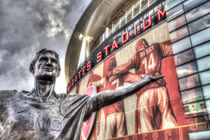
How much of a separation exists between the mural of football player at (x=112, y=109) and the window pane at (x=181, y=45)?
5761mm

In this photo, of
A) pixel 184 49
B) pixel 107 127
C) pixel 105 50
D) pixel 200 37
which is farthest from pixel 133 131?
pixel 105 50

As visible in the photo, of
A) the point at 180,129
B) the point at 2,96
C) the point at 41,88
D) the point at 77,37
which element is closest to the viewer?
the point at 2,96

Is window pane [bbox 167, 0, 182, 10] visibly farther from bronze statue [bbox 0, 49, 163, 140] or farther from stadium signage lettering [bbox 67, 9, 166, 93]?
bronze statue [bbox 0, 49, 163, 140]

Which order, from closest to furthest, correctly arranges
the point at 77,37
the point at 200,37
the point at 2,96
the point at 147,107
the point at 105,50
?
the point at 2,96 → the point at 200,37 → the point at 147,107 → the point at 105,50 → the point at 77,37

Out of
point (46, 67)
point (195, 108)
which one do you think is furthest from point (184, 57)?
point (46, 67)

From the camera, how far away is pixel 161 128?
11805 mm

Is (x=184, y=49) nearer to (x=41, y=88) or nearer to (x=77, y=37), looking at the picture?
(x=41, y=88)

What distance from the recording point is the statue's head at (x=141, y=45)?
1488cm

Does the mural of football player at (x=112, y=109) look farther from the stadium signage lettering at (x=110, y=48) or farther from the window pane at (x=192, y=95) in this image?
the window pane at (x=192, y=95)

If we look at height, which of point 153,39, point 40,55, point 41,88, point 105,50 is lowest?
point 41,88

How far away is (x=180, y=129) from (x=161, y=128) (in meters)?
1.30

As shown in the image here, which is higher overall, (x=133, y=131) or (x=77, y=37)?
(x=77, y=37)

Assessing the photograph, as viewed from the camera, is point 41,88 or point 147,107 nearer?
point 41,88

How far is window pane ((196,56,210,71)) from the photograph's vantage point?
1101cm
